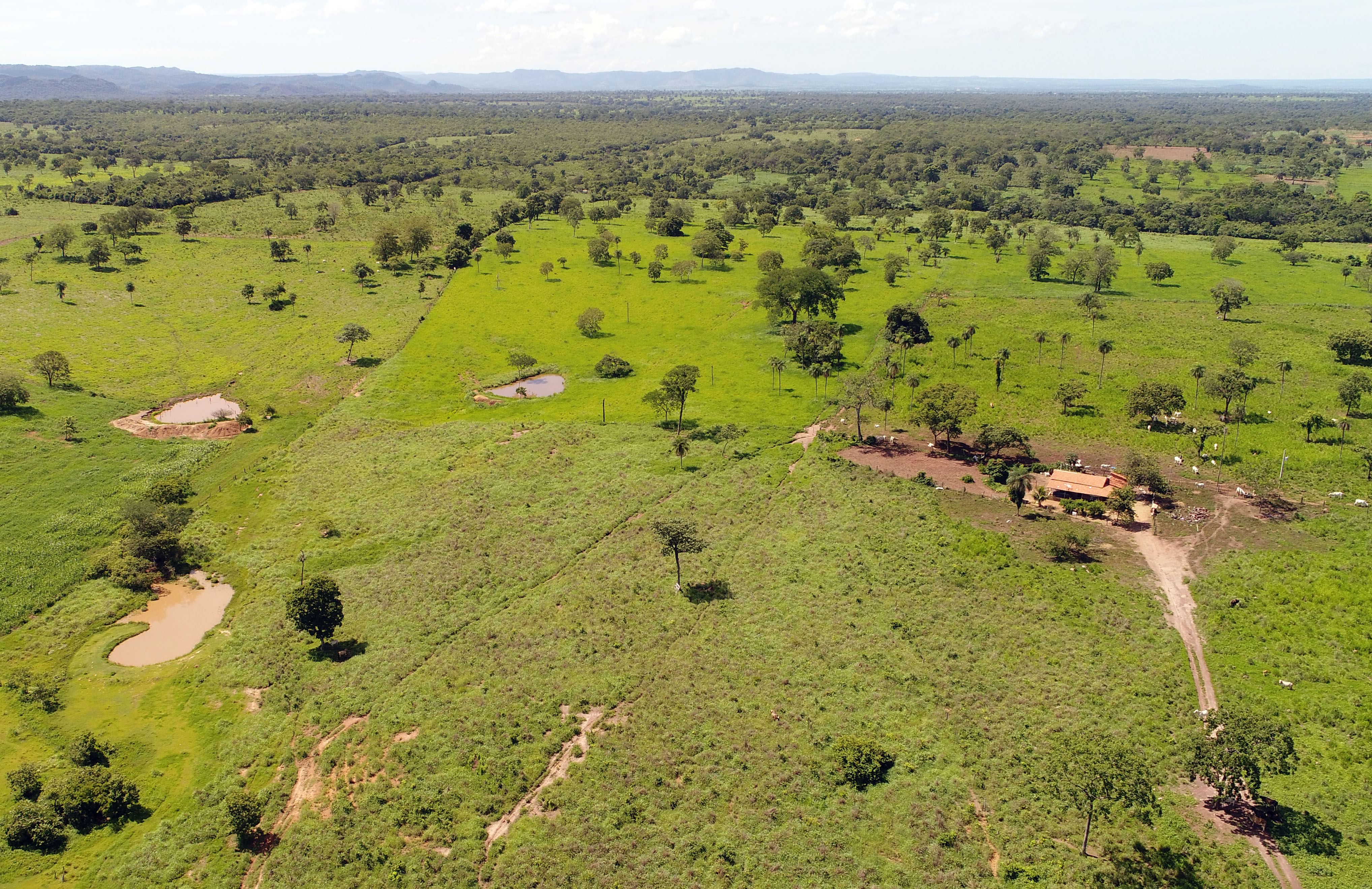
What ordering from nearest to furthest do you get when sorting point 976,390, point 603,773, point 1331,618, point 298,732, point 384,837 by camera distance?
1. point 384,837
2. point 603,773
3. point 298,732
4. point 1331,618
5. point 976,390

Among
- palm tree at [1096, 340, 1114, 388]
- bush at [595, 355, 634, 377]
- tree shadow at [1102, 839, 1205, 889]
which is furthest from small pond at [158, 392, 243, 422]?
palm tree at [1096, 340, 1114, 388]

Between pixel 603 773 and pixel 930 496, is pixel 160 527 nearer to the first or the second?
pixel 603 773

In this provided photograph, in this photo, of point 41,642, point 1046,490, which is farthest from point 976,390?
point 41,642

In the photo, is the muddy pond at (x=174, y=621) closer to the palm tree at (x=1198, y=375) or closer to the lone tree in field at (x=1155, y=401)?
the lone tree in field at (x=1155, y=401)

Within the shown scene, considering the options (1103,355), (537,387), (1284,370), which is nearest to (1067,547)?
(1103,355)

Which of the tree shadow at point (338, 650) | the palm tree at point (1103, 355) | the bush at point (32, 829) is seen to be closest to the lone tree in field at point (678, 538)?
the tree shadow at point (338, 650)
